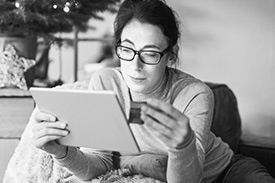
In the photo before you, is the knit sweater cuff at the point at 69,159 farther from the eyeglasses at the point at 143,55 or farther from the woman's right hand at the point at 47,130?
the eyeglasses at the point at 143,55

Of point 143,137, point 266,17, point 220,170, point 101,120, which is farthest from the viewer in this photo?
point 266,17

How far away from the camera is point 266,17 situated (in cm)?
280

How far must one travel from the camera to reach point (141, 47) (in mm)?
1366

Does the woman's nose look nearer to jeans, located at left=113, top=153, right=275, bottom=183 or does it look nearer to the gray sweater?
the gray sweater

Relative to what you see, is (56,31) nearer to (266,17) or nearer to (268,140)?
(268,140)

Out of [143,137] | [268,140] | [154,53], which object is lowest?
[268,140]

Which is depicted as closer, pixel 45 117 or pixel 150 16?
pixel 45 117

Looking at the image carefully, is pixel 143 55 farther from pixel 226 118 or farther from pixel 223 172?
pixel 226 118

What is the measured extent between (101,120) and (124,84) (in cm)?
41

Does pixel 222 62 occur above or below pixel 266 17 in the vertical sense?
below

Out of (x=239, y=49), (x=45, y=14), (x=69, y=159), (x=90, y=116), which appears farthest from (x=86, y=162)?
(x=239, y=49)

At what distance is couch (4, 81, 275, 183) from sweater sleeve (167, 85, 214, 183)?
0.20m

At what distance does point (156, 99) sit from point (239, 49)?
1711 mm

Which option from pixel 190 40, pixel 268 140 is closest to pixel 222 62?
pixel 190 40
